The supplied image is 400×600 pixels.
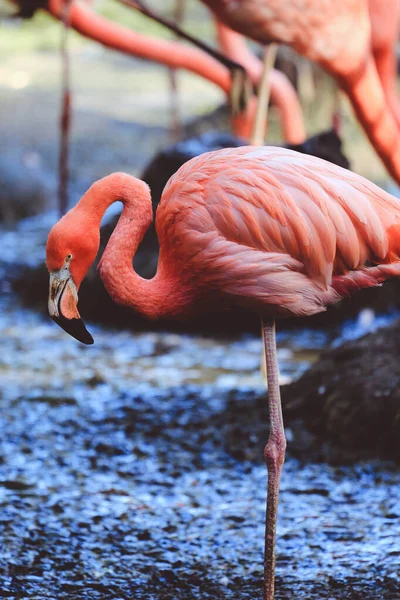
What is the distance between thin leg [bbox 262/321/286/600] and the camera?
2.80m

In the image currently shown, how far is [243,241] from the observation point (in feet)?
9.00

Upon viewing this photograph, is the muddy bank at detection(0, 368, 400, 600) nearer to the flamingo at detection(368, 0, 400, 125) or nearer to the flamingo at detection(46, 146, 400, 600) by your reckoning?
the flamingo at detection(46, 146, 400, 600)

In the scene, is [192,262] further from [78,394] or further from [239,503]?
[78,394]

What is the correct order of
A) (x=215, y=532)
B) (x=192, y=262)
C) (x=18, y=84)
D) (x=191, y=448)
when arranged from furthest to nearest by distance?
(x=18, y=84), (x=191, y=448), (x=215, y=532), (x=192, y=262)

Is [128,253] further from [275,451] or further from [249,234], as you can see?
[275,451]

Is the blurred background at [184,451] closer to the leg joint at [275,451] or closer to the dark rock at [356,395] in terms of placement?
the dark rock at [356,395]

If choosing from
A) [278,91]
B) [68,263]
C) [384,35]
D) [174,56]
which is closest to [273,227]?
[68,263]

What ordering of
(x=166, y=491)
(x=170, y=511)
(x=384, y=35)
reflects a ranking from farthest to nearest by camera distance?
1. (x=384, y=35)
2. (x=166, y=491)
3. (x=170, y=511)

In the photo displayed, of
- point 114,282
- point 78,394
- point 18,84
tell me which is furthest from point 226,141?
point 18,84

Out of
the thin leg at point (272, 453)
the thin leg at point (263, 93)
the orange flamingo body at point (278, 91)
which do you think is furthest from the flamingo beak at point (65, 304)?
the orange flamingo body at point (278, 91)

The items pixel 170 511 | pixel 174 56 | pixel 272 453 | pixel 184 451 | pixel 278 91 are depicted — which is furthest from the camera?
pixel 174 56

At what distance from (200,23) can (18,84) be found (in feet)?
10.5

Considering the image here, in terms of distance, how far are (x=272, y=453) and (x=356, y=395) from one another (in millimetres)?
1190

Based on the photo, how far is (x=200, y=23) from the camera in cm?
1315
